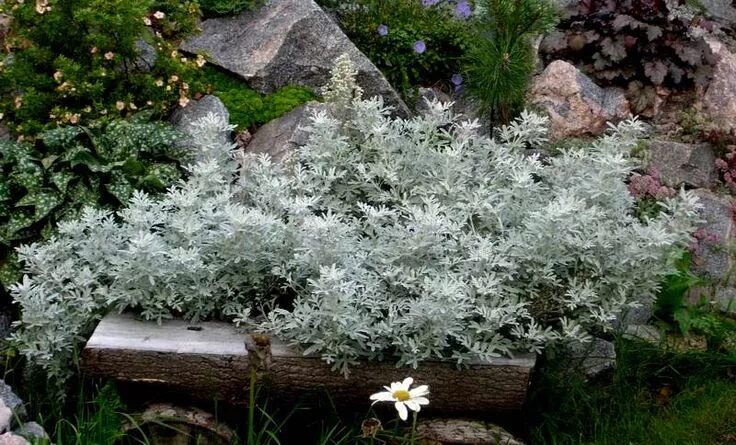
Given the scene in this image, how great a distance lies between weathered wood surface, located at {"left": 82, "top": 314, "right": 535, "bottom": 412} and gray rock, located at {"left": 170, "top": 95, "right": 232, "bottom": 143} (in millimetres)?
1726

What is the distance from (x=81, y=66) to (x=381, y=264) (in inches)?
85.5

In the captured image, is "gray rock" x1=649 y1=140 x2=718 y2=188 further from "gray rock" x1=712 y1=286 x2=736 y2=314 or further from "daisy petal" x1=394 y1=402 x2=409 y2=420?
"daisy petal" x1=394 y1=402 x2=409 y2=420

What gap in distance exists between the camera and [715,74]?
5.76m

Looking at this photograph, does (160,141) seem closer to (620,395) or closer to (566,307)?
(566,307)

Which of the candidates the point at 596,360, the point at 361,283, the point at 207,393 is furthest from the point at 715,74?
the point at 207,393

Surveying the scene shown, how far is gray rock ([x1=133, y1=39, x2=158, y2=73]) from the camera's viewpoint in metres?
5.10

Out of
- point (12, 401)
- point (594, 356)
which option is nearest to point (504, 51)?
point (594, 356)

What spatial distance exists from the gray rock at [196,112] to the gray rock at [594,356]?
7.23ft

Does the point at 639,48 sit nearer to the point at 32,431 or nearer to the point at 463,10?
the point at 463,10

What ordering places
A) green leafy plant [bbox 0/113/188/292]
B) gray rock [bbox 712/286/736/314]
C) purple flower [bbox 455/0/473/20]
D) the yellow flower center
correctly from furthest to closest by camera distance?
purple flower [bbox 455/0/473/20]
gray rock [bbox 712/286/736/314]
green leafy plant [bbox 0/113/188/292]
the yellow flower center

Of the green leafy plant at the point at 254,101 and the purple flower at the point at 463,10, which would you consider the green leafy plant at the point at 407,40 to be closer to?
the purple flower at the point at 463,10

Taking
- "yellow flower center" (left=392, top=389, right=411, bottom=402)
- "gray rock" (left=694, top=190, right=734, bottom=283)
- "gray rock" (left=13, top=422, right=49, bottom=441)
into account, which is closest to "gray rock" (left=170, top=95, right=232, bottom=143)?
"gray rock" (left=13, top=422, right=49, bottom=441)

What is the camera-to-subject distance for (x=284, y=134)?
4891 mm

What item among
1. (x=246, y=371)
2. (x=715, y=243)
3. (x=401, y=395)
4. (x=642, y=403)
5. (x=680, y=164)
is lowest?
(x=642, y=403)
